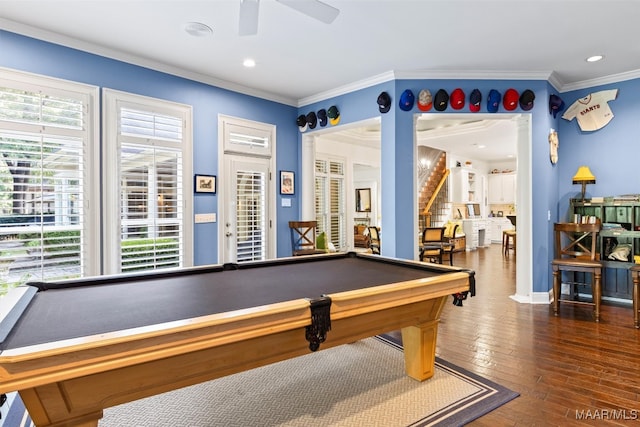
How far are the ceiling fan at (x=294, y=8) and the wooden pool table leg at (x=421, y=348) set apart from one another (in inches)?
87.4

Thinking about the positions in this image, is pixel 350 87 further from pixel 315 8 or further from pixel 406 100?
pixel 315 8

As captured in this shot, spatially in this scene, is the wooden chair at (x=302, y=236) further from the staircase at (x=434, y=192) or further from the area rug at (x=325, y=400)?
the staircase at (x=434, y=192)

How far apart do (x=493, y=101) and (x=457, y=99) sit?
431 millimetres

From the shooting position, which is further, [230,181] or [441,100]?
[230,181]

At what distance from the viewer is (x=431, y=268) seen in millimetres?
2439

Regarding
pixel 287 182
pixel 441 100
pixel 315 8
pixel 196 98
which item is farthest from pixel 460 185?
pixel 315 8

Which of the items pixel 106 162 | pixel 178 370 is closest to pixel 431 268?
pixel 178 370

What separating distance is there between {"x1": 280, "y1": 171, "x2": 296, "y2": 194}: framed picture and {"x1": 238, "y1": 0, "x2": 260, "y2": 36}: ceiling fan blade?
9.35 feet

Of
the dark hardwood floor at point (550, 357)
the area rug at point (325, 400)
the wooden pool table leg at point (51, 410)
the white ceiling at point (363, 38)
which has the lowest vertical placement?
the area rug at point (325, 400)

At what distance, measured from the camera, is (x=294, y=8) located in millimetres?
2279

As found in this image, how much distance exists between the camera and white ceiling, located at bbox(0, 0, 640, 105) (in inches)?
114

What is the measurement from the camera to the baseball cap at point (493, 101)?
13.8 ft

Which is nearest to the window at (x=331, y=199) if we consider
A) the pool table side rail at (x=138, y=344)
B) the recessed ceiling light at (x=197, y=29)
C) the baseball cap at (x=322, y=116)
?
the baseball cap at (x=322, y=116)

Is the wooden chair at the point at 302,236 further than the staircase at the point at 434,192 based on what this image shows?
No
